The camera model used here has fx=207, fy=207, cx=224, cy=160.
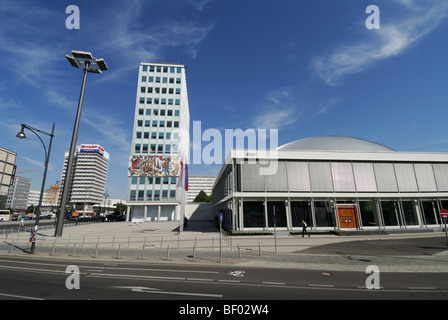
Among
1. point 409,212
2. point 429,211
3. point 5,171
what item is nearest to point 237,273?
point 409,212

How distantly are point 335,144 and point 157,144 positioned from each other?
4730 centimetres

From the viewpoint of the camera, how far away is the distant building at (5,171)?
7938cm

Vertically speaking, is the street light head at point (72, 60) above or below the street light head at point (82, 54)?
below

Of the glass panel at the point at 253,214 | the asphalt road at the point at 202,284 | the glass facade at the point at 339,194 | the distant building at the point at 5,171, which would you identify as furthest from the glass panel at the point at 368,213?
the distant building at the point at 5,171

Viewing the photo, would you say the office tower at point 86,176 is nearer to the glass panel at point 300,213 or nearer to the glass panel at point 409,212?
the glass panel at point 300,213

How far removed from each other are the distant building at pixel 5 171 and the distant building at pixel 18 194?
326ft

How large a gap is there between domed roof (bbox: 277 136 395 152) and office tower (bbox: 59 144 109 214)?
167m

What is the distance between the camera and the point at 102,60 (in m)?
26.3

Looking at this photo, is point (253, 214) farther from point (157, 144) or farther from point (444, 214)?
point (157, 144)

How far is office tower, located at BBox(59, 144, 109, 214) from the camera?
159 meters

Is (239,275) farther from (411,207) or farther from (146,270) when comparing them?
(411,207)

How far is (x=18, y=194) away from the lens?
16262 centimetres

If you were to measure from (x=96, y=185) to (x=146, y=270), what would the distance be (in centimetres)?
19358
